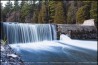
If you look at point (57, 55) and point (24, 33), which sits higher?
point (24, 33)

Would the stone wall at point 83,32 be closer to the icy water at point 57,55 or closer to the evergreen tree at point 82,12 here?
the icy water at point 57,55

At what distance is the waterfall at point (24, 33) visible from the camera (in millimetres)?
12031

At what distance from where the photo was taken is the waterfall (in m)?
12.0

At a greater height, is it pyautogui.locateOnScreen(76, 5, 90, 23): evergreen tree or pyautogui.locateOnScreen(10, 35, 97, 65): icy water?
pyautogui.locateOnScreen(76, 5, 90, 23): evergreen tree

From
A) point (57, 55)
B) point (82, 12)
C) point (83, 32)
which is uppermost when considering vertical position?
point (82, 12)

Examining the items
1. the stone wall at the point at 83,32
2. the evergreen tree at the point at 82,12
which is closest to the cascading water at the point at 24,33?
the stone wall at the point at 83,32

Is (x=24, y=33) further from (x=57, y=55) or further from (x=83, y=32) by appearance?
(x=57, y=55)

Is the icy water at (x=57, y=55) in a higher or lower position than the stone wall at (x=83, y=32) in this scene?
lower

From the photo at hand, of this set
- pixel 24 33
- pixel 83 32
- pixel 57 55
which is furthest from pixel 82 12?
pixel 83 32

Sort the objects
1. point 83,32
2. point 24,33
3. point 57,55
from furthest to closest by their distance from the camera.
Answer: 1. point 83,32
2. point 24,33
3. point 57,55

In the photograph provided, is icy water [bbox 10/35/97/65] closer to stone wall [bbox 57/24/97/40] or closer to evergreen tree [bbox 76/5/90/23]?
evergreen tree [bbox 76/5/90/23]

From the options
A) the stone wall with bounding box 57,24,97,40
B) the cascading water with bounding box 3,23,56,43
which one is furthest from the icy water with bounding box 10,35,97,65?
the stone wall with bounding box 57,24,97,40

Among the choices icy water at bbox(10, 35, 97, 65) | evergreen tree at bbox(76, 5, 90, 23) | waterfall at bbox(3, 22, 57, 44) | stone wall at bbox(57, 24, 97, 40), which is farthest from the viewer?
stone wall at bbox(57, 24, 97, 40)

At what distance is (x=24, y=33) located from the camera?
13.0m
